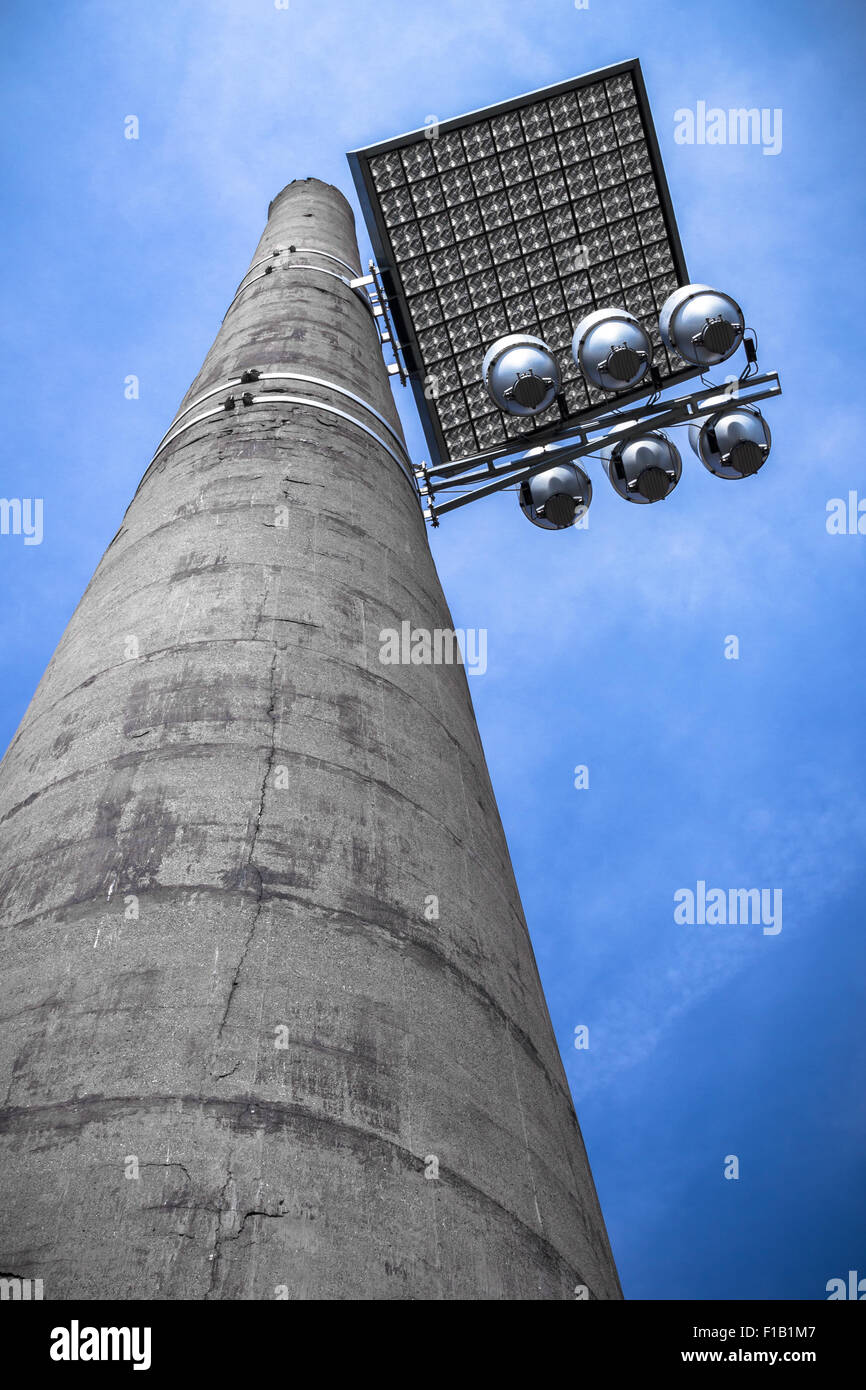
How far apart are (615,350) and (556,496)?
2.25m

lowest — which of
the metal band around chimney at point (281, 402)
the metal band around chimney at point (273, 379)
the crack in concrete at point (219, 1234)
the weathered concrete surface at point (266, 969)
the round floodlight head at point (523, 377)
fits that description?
the crack in concrete at point (219, 1234)

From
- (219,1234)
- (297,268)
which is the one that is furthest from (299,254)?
(219,1234)

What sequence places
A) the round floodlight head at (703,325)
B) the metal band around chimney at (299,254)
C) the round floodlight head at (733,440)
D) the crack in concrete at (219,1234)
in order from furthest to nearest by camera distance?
1. the round floodlight head at (733,440)
2. the metal band around chimney at (299,254)
3. the round floodlight head at (703,325)
4. the crack in concrete at (219,1234)

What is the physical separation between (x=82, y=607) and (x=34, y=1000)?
3.15m

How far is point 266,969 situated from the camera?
340cm

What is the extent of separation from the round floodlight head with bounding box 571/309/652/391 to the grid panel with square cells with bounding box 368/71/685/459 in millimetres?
4898

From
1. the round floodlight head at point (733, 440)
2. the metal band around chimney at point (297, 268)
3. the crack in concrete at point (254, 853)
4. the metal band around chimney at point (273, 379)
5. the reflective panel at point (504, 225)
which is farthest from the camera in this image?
the reflective panel at point (504, 225)

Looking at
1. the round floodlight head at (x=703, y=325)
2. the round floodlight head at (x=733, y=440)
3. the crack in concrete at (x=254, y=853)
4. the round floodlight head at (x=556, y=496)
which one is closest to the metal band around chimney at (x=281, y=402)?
the crack in concrete at (x=254, y=853)

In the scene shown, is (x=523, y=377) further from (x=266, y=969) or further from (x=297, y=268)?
(x=266, y=969)

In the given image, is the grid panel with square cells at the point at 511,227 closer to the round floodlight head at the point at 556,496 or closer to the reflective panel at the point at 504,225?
the reflective panel at the point at 504,225

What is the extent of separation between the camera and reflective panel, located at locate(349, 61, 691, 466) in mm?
15820

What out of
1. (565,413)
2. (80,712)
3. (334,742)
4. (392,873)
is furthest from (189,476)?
(565,413)

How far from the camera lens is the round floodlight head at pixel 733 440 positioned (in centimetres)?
1249

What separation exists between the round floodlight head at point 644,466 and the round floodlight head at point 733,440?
37cm
